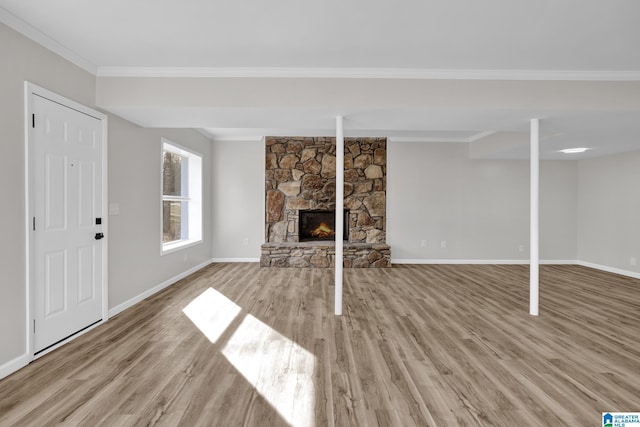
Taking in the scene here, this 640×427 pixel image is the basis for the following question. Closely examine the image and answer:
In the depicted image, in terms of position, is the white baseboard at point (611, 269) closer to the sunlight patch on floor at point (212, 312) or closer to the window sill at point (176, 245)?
the sunlight patch on floor at point (212, 312)

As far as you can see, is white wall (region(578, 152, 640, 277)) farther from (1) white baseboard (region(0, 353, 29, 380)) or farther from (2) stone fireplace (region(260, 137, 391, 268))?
(1) white baseboard (region(0, 353, 29, 380))

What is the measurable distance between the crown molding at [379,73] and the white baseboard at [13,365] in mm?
2651

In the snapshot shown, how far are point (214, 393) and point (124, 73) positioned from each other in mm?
3159

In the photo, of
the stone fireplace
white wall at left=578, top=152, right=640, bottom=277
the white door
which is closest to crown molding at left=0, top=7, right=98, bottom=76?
the white door

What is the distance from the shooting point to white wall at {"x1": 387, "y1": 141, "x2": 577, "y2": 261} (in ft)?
22.1

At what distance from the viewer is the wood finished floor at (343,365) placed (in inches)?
74.0

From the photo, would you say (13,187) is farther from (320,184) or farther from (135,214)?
(320,184)

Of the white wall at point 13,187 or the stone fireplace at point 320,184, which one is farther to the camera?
the stone fireplace at point 320,184

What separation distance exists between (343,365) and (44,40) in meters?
3.48

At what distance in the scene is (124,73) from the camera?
10.9 ft

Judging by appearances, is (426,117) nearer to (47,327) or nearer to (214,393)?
(214,393)

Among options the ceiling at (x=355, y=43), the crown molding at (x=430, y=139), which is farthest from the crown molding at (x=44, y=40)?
the crown molding at (x=430, y=139)

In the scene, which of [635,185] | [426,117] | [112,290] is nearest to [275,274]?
[112,290]

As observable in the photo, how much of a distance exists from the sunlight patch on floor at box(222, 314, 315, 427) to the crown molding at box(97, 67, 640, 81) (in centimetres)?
258
